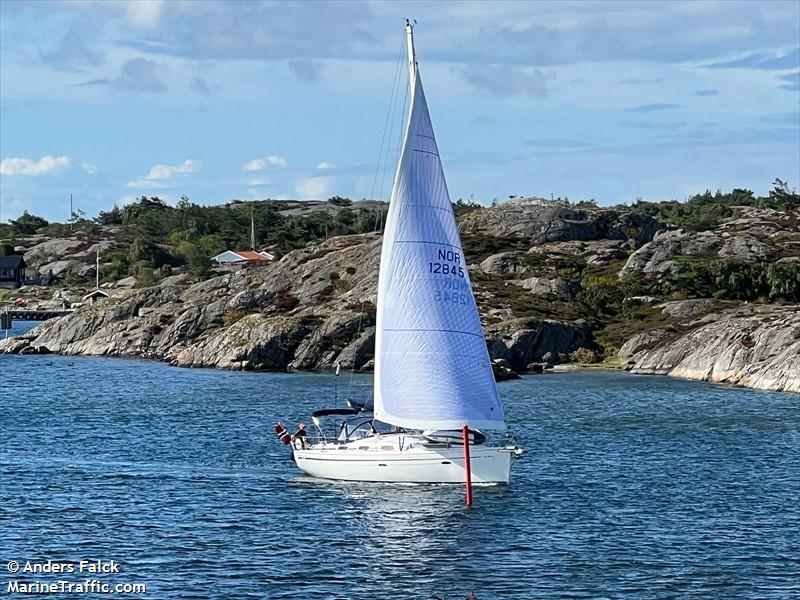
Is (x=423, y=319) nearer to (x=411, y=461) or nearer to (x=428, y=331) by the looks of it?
(x=428, y=331)

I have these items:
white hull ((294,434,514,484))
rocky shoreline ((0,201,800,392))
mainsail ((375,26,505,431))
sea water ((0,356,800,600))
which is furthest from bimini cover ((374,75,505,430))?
rocky shoreline ((0,201,800,392))

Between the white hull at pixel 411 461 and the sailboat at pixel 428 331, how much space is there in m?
0.05

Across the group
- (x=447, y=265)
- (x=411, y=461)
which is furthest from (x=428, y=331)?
(x=411, y=461)

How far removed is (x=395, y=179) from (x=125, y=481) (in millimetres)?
19578

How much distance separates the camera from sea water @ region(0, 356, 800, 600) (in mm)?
42062

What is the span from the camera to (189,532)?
48906 mm

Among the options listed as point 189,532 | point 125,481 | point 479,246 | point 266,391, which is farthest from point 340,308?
point 189,532

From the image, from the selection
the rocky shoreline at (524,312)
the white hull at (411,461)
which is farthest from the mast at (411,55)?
the rocky shoreline at (524,312)

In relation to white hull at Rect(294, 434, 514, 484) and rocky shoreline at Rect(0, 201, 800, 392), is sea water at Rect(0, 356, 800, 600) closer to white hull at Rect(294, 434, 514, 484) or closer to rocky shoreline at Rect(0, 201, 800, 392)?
white hull at Rect(294, 434, 514, 484)

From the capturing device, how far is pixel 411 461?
2197 inches

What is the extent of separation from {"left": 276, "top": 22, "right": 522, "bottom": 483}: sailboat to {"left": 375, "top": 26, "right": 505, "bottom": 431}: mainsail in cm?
4

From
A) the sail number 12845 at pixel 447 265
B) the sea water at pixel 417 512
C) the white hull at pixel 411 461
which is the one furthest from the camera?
the white hull at pixel 411 461

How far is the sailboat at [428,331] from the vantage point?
179 feet

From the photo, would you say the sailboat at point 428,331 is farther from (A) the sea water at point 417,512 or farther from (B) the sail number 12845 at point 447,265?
(A) the sea water at point 417,512
